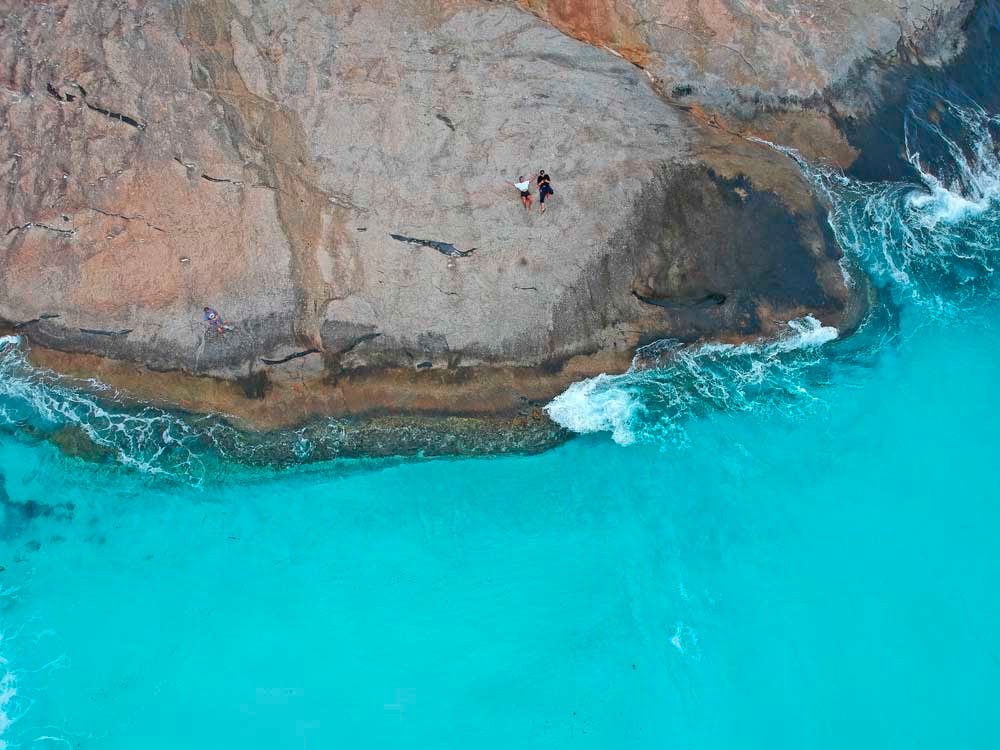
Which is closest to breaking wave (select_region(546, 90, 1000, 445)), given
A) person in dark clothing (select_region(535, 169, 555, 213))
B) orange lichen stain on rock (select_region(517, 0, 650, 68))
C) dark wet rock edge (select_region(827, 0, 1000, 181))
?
dark wet rock edge (select_region(827, 0, 1000, 181))

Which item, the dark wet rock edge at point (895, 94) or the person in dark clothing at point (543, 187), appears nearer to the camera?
the person in dark clothing at point (543, 187)

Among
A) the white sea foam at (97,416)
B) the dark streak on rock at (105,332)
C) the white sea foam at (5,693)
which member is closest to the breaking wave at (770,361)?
the white sea foam at (97,416)

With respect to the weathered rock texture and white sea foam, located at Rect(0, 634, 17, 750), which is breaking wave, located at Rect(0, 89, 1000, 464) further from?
white sea foam, located at Rect(0, 634, 17, 750)

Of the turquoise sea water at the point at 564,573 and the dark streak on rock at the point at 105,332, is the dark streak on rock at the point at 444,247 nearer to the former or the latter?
the turquoise sea water at the point at 564,573

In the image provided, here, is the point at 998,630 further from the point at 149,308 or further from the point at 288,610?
the point at 149,308

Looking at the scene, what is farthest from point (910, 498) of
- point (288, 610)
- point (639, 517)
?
point (288, 610)

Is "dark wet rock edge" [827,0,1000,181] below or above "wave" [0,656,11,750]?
above

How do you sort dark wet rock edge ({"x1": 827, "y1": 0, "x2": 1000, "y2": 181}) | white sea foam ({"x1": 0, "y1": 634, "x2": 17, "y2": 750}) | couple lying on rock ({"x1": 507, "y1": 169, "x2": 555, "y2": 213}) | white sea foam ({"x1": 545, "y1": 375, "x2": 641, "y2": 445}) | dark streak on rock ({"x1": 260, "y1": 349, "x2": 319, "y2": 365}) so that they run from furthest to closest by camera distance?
dark wet rock edge ({"x1": 827, "y1": 0, "x2": 1000, "y2": 181}), white sea foam ({"x1": 545, "y1": 375, "x2": 641, "y2": 445}), dark streak on rock ({"x1": 260, "y1": 349, "x2": 319, "y2": 365}), couple lying on rock ({"x1": 507, "y1": 169, "x2": 555, "y2": 213}), white sea foam ({"x1": 0, "y1": 634, "x2": 17, "y2": 750})

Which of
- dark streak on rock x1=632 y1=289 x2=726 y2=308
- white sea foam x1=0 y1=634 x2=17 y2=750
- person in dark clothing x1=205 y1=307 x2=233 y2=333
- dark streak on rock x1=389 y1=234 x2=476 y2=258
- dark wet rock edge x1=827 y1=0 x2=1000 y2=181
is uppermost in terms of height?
dark wet rock edge x1=827 y1=0 x2=1000 y2=181
